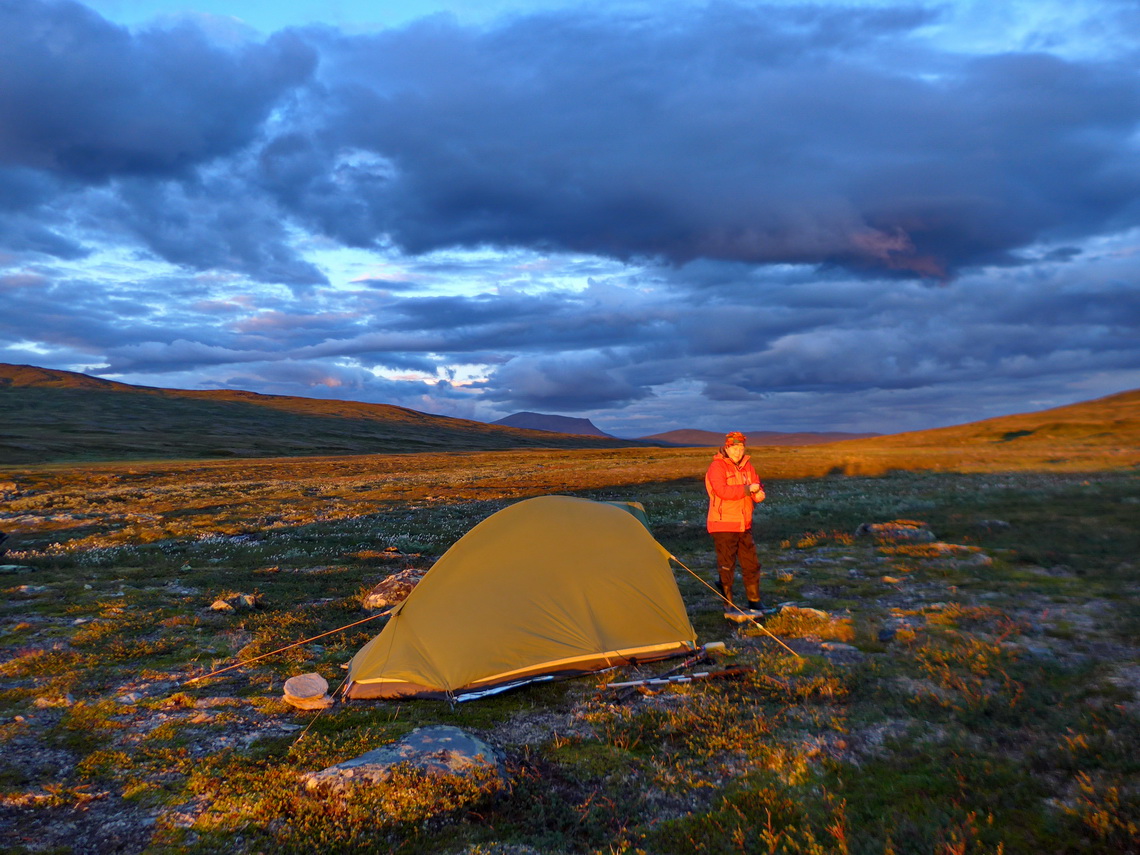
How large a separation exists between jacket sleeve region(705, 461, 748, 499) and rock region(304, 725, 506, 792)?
21.4ft

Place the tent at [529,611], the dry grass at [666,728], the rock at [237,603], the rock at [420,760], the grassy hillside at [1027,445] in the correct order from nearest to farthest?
the dry grass at [666,728]
the rock at [420,760]
the tent at [529,611]
the rock at [237,603]
the grassy hillside at [1027,445]

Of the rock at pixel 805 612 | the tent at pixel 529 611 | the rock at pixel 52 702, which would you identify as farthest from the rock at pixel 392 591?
the rock at pixel 805 612

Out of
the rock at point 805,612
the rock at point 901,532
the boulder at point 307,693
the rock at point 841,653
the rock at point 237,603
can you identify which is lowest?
the rock at point 237,603

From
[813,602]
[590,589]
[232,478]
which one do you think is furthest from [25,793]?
[232,478]

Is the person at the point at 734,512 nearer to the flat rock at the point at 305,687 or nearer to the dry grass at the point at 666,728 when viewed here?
the dry grass at the point at 666,728

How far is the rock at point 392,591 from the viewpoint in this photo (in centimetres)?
1279

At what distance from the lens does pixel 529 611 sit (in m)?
8.95

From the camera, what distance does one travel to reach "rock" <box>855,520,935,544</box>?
17938mm

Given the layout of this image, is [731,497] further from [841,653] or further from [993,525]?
[993,525]

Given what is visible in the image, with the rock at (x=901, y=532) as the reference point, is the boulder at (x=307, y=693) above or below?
below

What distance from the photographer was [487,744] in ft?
21.0

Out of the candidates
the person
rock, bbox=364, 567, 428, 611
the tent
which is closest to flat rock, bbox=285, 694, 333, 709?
the tent

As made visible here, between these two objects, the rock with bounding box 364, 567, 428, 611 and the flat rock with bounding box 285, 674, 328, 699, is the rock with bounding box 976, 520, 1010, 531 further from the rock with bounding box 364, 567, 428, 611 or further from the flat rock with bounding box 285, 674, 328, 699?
the flat rock with bounding box 285, 674, 328, 699

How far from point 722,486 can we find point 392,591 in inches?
279
